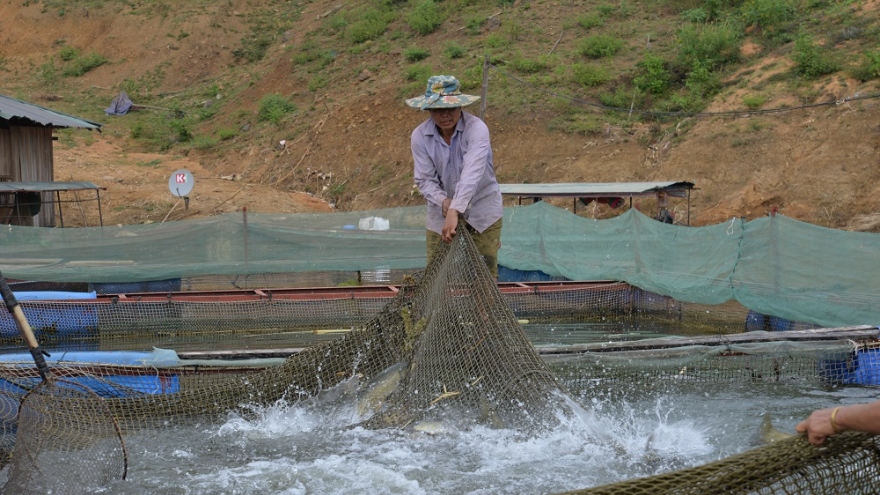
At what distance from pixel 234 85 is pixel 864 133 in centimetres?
2346

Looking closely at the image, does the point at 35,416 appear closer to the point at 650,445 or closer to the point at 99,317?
the point at 650,445

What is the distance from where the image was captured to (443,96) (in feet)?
18.7

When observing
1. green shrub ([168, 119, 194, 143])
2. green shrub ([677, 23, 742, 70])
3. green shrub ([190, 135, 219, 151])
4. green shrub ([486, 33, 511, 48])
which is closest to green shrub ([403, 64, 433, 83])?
green shrub ([486, 33, 511, 48])

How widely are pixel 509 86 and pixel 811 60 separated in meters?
8.68

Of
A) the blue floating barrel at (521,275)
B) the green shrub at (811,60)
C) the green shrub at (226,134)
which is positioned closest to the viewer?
the blue floating barrel at (521,275)

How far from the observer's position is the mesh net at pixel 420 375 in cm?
475

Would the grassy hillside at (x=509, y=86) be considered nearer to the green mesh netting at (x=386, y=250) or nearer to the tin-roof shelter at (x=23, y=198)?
the green mesh netting at (x=386, y=250)

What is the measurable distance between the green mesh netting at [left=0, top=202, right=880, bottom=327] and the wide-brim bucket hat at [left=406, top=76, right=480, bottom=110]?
454 centimetres

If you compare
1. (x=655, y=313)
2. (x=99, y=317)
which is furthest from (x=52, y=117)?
(x=655, y=313)

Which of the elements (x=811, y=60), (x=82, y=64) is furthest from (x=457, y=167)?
(x=82, y=64)

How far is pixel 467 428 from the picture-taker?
495 cm

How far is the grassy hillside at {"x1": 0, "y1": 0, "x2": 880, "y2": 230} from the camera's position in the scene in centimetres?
2072

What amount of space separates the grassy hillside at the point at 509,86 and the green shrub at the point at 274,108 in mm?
85

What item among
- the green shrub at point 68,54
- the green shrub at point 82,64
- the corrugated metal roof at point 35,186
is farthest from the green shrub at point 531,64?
the green shrub at point 68,54
